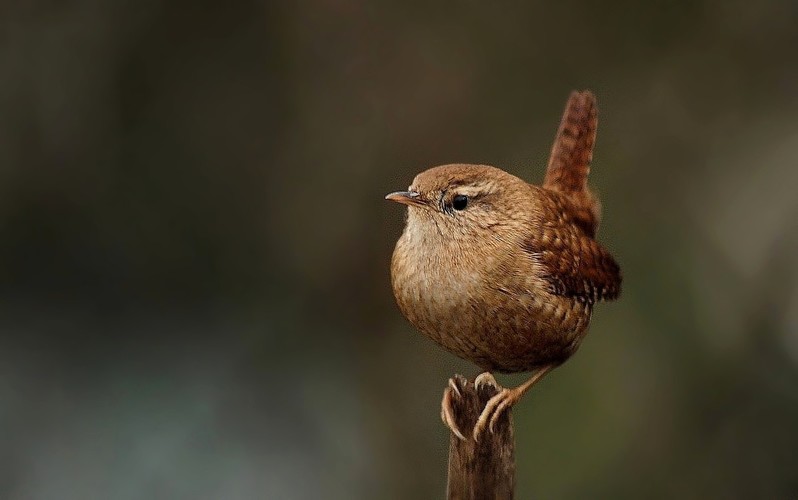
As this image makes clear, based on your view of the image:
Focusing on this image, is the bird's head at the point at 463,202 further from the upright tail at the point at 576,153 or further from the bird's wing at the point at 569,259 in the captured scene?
the upright tail at the point at 576,153

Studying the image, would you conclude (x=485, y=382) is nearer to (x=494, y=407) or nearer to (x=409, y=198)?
(x=494, y=407)

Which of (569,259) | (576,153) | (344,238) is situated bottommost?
(344,238)

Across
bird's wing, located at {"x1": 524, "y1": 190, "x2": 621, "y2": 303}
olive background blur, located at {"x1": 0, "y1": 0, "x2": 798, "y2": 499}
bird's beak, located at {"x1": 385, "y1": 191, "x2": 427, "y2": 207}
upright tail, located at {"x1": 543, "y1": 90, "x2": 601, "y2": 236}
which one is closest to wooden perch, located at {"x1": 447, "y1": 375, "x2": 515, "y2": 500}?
bird's wing, located at {"x1": 524, "y1": 190, "x2": 621, "y2": 303}

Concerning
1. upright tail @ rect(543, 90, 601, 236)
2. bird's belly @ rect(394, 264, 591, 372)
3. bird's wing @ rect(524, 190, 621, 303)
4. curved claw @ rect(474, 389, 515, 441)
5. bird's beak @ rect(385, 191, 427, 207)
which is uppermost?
upright tail @ rect(543, 90, 601, 236)

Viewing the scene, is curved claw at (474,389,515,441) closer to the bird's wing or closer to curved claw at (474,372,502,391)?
curved claw at (474,372,502,391)

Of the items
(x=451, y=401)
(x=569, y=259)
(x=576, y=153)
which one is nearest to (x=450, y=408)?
(x=451, y=401)

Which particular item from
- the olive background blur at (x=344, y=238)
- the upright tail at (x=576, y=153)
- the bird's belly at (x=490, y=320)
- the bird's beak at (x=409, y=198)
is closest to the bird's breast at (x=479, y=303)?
the bird's belly at (x=490, y=320)

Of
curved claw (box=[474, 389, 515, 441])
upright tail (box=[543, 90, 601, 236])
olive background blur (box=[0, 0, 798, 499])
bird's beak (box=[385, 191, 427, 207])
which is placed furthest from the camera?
olive background blur (box=[0, 0, 798, 499])

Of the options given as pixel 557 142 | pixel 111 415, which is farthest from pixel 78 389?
pixel 557 142
